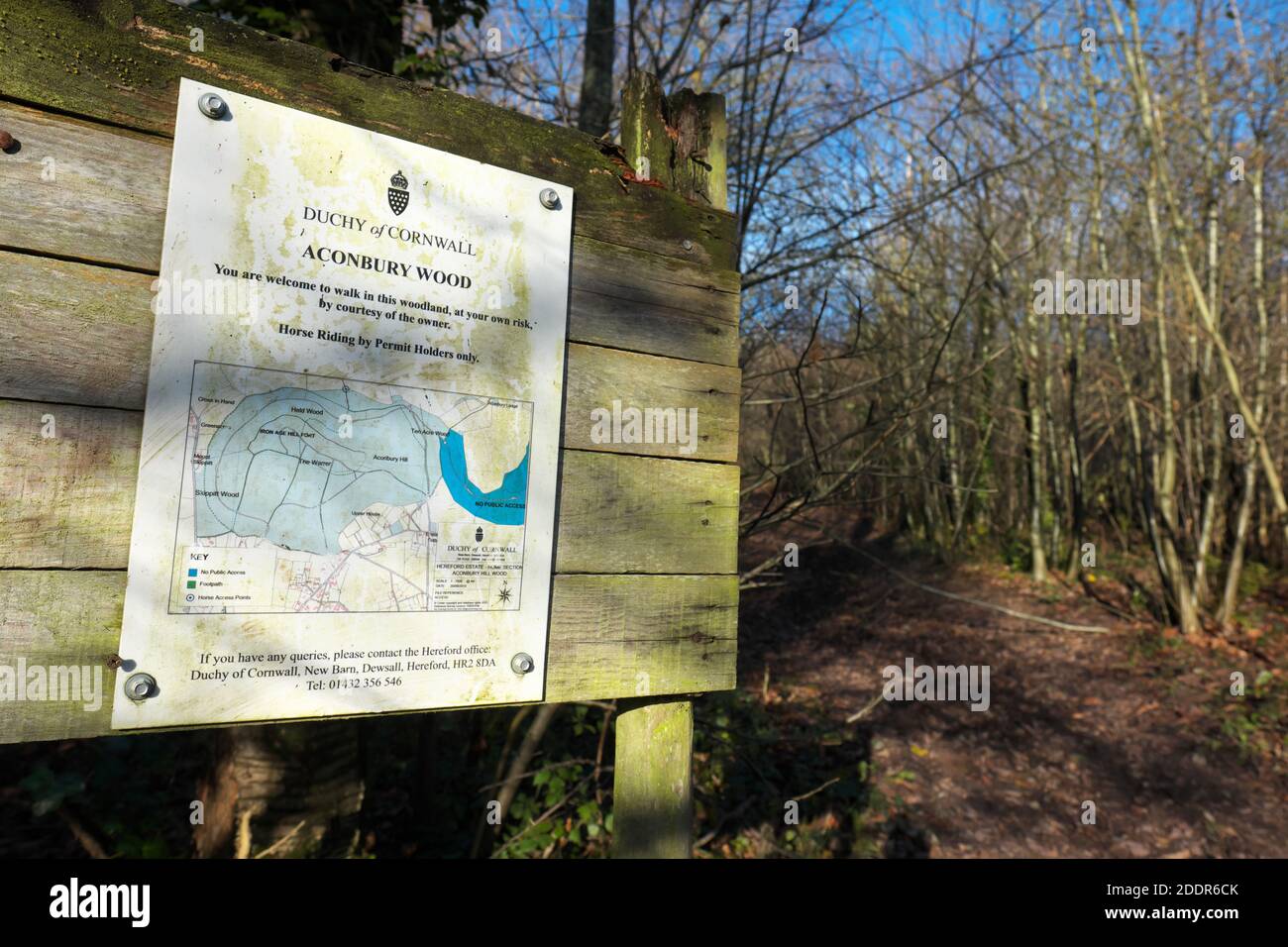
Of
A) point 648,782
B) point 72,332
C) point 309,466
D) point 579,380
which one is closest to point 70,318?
point 72,332

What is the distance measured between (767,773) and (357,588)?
428cm

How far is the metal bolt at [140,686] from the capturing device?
4.03ft

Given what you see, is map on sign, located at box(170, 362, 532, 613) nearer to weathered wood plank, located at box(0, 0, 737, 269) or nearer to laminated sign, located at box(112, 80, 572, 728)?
laminated sign, located at box(112, 80, 572, 728)

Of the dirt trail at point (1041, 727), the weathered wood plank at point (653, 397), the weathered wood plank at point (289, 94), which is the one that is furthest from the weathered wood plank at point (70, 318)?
the dirt trail at point (1041, 727)

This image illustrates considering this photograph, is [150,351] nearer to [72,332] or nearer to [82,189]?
[72,332]

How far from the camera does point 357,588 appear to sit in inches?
→ 55.1

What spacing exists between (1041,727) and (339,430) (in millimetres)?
6736

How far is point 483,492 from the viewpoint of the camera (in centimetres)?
153

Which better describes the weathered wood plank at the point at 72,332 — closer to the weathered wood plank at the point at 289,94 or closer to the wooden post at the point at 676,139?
the weathered wood plank at the point at 289,94

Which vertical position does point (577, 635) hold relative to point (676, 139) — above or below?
below

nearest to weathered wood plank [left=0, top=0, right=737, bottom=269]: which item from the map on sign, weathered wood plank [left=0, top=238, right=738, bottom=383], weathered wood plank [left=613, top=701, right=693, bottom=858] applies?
weathered wood plank [left=0, top=238, right=738, bottom=383]

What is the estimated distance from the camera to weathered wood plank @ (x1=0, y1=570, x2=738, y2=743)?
1.18 m

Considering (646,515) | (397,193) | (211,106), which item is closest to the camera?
(211,106)
